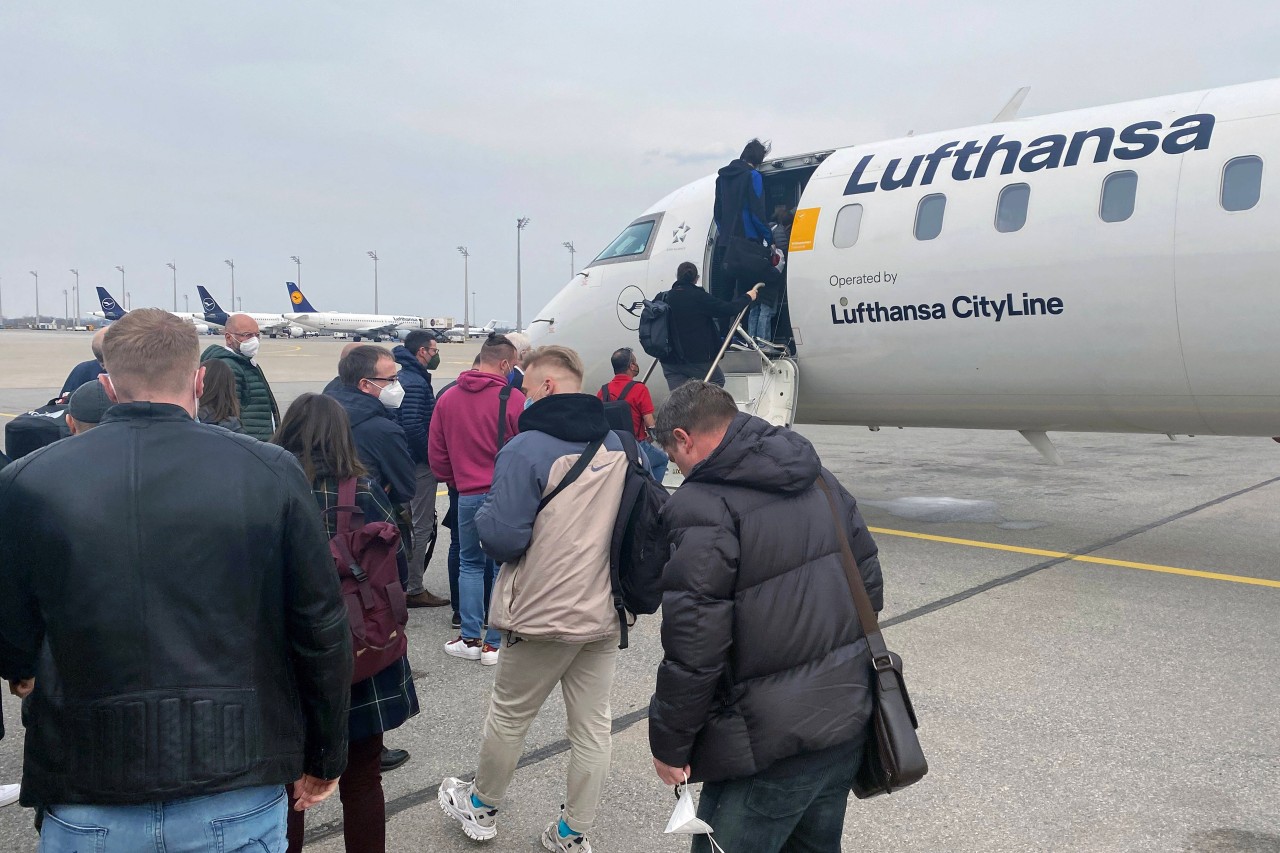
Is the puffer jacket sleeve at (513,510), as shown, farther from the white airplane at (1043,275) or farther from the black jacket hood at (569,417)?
the white airplane at (1043,275)

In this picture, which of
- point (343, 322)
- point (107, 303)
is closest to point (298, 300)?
point (343, 322)

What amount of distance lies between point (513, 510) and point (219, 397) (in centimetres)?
261

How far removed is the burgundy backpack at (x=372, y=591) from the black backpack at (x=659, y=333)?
611 centimetres

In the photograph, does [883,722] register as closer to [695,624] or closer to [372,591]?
[695,624]

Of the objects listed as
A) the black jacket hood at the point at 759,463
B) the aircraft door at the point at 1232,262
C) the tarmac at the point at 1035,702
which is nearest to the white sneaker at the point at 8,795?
the tarmac at the point at 1035,702

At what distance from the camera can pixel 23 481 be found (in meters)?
1.96

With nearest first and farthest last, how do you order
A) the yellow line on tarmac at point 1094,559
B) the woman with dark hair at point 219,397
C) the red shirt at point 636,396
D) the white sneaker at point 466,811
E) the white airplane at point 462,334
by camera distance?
the white sneaker at point 466,811 → the woman with dark hair at point 219,397 → the yellow line on tarmac at point 1094,559 → the red shirt at point 636,396 → the white airplane at point 462,334

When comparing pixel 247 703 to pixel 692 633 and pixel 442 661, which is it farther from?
pixel 442 661

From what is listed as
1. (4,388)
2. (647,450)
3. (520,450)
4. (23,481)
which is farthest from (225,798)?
(4,388)

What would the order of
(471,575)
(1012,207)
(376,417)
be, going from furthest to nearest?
(1012,207), (471,575), (376,417)

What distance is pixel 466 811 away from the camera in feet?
11.7

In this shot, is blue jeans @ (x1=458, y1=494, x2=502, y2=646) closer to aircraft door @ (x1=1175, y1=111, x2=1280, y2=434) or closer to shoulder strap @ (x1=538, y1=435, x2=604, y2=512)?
shoulder strap @ (x1=538, y1=435, x2=604, y2=512)

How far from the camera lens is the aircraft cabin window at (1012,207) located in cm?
763

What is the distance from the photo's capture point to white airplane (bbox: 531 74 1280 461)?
6.84 m
